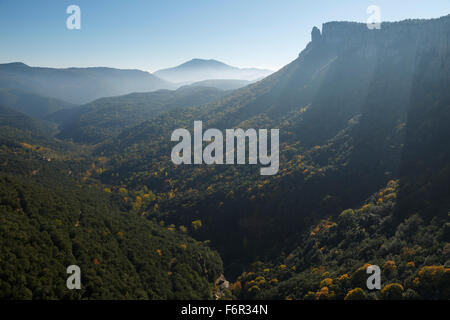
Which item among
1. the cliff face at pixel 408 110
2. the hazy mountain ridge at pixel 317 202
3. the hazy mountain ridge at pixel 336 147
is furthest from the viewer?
the hazy mountain ridge at pixel 336 147

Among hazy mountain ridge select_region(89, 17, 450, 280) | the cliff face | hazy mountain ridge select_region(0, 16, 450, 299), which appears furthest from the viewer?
hazy mountain ridge select_region(89, 17, 450, 280)

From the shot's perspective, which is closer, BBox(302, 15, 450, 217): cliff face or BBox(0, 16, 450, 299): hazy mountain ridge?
BBox(0, 16, 450, 299): hazy mountain ridge

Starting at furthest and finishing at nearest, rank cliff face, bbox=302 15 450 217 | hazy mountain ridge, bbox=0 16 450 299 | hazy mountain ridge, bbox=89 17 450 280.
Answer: hazy mountain ridge, bbox=89 17 450 280
cliff face, bbox=302 15 450 217
hazy mountain ridge, bbox=0 16 450 299

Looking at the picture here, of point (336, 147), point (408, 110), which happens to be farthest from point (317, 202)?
point (408, 110)

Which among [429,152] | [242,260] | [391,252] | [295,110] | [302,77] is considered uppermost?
[302,77]

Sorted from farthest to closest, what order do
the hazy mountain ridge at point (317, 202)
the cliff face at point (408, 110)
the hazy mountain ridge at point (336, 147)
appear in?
the hazy mountain ridge at point (336, 147) < the cliff face at point (408, 110) < the hazy mountain ridge at point (317, 202)

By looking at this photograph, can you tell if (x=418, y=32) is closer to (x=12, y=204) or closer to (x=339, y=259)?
(x=339, y=259)

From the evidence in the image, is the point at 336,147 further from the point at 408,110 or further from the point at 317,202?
the point at 317,202

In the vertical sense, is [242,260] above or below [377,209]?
below

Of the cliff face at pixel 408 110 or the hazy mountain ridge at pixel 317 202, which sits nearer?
the hazy mountain ridge at pixel 317 202

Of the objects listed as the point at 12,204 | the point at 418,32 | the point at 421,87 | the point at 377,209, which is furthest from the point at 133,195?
the point at 418,32
